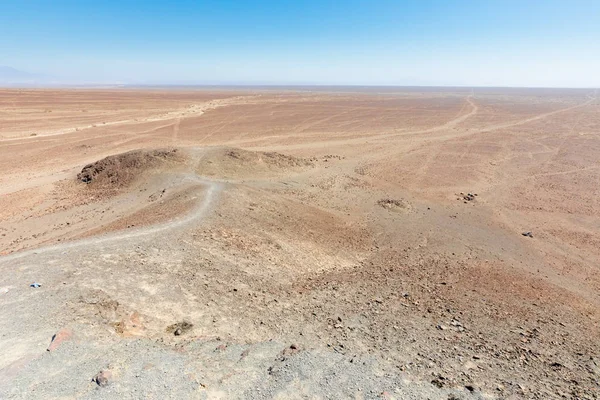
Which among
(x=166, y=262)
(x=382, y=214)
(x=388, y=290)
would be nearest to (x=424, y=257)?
(x=388, y=290)

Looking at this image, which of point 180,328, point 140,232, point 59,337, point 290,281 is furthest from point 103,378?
point 140,232

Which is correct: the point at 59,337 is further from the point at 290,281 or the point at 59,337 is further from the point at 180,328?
the point at 290,281

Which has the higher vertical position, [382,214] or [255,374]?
[255,374]

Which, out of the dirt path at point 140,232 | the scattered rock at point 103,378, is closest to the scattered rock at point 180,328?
the scattered rock at point 103,378

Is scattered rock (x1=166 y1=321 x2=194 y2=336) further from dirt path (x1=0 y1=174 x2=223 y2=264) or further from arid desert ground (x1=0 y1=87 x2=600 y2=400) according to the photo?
dirt path (x1=0 y1=174 x2=223 y2=264)

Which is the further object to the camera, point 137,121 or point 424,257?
point 137,121

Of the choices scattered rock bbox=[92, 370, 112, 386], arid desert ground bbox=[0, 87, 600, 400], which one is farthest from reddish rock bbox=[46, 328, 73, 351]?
scattered rock bbox=[92, 370, 112, 386]

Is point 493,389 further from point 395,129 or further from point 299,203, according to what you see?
point 395,129
